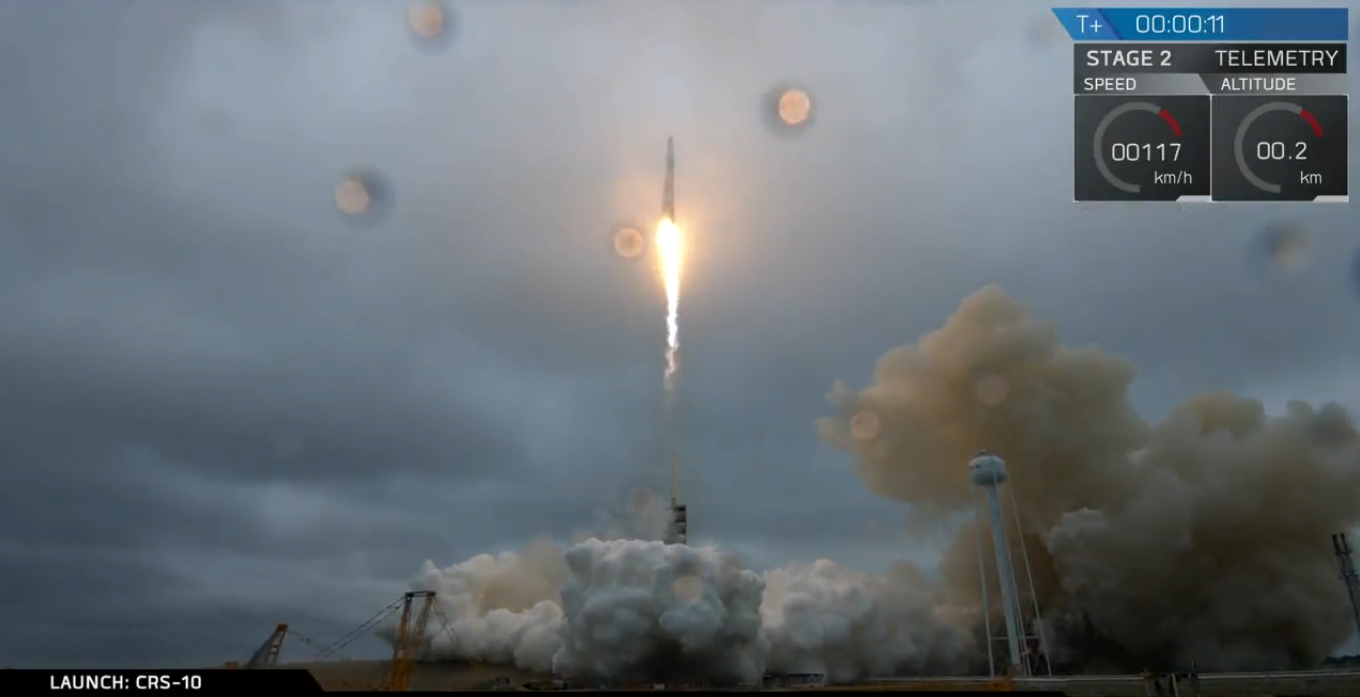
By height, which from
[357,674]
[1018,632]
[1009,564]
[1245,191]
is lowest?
[357,674]

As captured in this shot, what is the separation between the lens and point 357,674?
199500mm

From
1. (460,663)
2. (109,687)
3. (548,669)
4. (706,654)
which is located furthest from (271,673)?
(460,663)

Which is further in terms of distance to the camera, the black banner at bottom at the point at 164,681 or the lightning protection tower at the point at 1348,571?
the lightning protection tower at the point at 1348,571

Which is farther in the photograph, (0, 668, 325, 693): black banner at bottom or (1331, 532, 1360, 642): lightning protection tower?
(1331, 532, 1360, 642): lightning protection tower

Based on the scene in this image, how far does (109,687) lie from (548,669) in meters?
124

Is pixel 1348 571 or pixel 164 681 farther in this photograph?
pixel 1348 571

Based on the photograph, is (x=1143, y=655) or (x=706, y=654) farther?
(x=1143, y=655)

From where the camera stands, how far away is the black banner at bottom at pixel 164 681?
2003 inches

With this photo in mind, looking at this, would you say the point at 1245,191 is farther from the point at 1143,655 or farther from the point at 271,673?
the point at 1143,655

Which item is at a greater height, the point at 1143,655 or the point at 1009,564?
the point at 1009,564

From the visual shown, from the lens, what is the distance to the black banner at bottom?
50.9 m

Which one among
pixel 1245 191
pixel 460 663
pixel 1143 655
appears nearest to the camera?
pixel 1245 191

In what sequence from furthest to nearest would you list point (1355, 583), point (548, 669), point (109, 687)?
point (548, 669), point (1355, 583), point (109, 687)

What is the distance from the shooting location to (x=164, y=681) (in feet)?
167
